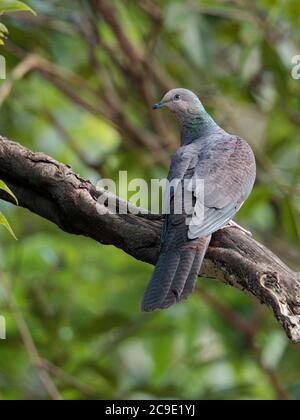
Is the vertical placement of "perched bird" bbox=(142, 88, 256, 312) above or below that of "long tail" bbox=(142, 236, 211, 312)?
above

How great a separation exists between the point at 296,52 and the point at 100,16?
4.58 ft

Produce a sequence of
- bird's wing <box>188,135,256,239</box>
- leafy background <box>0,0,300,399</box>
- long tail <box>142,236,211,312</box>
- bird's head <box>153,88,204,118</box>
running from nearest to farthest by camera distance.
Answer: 1. long tail <box>142,236,211,312</box>
2. bird's wing <box>188,135,256,239</box>
3. bird's head <box>153,88,204,118</box>
4. leafy background <box>0,0,300,399</box>

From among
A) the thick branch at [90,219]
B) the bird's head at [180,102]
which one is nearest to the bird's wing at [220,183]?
the thick branch at [90,219]

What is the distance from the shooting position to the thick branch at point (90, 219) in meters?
4.24

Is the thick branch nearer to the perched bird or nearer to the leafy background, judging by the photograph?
the perched bird

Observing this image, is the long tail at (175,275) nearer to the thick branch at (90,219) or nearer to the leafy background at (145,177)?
the thick branch at (90,219)

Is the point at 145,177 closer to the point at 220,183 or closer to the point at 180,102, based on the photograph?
the point at 180,102

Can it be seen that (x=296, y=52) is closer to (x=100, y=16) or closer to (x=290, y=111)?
(x=290, y=111)

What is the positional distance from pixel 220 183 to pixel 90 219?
0.84 metres

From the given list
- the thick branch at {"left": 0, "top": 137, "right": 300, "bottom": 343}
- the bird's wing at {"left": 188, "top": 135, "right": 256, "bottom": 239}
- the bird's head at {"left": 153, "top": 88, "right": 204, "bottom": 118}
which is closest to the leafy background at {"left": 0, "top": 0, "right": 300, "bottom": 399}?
the bird's head at {"left": 153, "top": 88, "right": 204, "bottom": 118}

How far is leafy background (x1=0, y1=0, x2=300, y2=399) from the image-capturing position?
645 cm

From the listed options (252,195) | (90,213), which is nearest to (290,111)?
(252,195)

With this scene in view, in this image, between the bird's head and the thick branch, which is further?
the bird's head

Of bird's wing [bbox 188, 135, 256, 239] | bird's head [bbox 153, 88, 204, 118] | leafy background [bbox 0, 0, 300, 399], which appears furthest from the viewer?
leafy background [bbox 0, 0, 300, 399]
